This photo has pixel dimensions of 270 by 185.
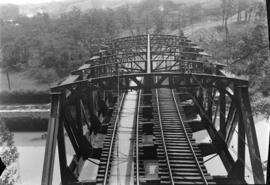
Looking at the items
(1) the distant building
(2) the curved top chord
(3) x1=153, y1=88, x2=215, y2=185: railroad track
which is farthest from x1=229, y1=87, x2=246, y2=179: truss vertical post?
(1) the distant building

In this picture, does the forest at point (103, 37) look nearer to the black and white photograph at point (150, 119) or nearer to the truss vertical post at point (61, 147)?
the black and white photograph at point (150, 119)

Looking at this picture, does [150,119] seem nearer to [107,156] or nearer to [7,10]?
[107,156]

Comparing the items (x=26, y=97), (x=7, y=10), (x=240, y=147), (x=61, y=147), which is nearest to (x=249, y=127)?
(x=240, y=147)

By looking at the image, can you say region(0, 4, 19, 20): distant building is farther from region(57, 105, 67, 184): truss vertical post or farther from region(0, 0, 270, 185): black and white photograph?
region(57, 105, 67, 184): truss vertical post

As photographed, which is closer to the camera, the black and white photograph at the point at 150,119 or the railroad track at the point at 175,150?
the railroad track at the point at 175,150

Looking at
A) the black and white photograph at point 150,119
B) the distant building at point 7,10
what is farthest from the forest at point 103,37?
the distant building at point 7,10

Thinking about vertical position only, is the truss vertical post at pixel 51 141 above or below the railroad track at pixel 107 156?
above

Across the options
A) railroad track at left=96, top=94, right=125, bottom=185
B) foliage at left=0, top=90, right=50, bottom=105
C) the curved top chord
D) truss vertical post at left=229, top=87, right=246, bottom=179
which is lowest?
foliage at left=0, top=90, right=50, bottom=105
